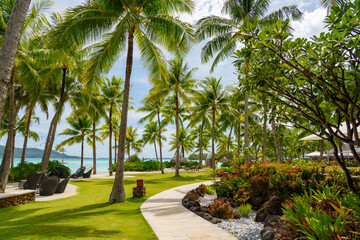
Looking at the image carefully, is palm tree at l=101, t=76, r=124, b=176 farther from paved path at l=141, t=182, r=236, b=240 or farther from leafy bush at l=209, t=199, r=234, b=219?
leafy bush at l=209, t=199, r=234, b=219

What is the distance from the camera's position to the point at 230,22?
13.1m

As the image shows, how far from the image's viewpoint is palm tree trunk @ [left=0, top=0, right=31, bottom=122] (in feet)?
11.3

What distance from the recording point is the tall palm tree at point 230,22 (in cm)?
1281

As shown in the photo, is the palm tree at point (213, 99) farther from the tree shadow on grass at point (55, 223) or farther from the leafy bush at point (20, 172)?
the tree shadow on grass at point (55, 223)

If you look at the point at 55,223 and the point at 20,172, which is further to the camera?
the point at 20,172

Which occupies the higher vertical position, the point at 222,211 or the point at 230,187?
the point at 230,187

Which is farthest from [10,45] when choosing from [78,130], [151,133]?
[151,133]

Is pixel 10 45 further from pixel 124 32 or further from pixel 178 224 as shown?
pixel 124 32

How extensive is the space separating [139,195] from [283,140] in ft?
115

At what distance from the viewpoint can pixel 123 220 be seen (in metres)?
5.75

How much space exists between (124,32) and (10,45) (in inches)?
198

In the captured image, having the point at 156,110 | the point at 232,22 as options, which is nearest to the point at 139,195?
the point at 232,22

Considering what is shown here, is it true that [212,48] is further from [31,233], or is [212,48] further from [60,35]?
[31,233]

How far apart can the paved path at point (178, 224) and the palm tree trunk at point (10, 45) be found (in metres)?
3.76
